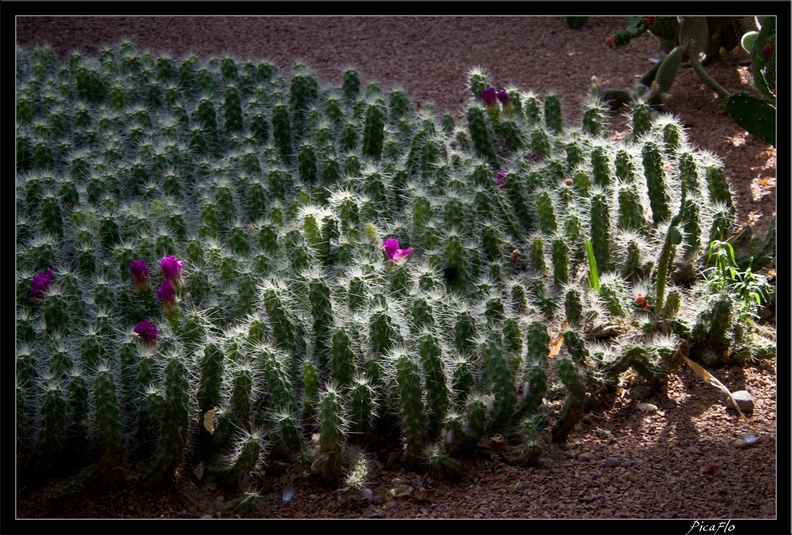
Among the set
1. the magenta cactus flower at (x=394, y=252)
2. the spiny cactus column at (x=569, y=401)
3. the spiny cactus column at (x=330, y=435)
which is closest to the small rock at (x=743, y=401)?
the spiny cactus column at (x=569, y=401)

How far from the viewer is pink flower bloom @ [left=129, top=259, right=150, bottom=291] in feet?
10.8

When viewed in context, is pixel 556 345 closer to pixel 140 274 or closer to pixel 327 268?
pixel 327 268

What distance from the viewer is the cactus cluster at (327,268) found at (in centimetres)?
284

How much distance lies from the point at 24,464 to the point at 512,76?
13.3 ft

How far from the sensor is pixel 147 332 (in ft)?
9.57

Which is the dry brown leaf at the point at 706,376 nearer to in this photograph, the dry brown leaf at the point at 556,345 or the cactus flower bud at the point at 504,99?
the dry brown leaf at the point at 556,345

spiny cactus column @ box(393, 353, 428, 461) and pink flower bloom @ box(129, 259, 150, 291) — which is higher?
pink flower bloom @ box(129, 259, 150, 291)

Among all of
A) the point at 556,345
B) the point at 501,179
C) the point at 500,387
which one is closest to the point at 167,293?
the point at 500,387

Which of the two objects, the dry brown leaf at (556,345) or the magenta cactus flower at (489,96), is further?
the magenta cactus flower at (489,96)

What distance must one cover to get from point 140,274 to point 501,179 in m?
1.81

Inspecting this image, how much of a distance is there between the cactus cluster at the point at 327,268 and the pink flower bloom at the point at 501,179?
14 millimetres

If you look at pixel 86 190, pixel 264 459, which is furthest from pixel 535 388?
pixel 86 190

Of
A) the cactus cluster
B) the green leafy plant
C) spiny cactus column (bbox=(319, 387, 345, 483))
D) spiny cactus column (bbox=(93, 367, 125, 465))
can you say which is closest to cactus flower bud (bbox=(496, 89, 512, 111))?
the cactus cluster

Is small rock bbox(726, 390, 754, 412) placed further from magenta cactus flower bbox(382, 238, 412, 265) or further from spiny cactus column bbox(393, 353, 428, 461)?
magenta cactus flower bbox(382, 238, 412, 265)
